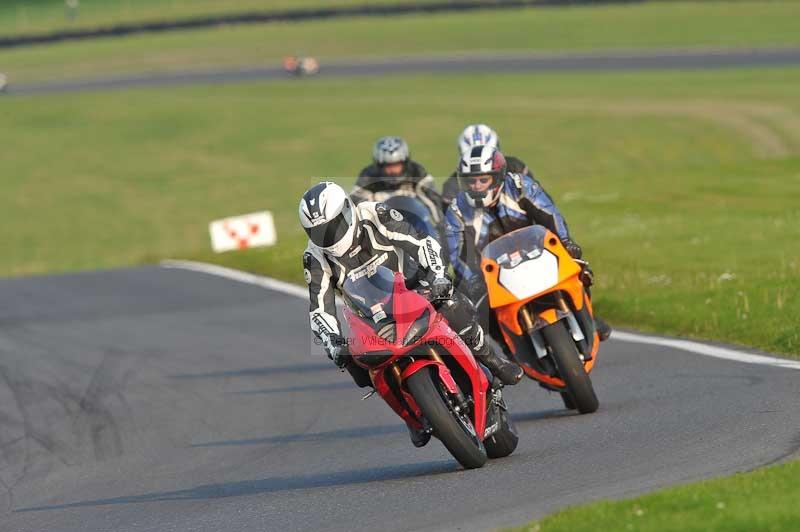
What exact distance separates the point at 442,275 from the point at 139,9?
76.2m

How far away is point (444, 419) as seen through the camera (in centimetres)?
793

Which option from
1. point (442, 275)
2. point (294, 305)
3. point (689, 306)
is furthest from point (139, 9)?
point (442, 275)

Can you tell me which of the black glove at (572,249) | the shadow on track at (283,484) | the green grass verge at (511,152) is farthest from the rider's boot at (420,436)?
the green grass verge at (511,152)

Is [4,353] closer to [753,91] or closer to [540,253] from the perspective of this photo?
[540,253]

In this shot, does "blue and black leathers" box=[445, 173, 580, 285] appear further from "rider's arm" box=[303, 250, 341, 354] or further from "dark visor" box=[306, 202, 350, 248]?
"dark visor" box=[306, 202, 350, 248]

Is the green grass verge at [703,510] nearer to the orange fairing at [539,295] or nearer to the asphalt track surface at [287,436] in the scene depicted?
the asphalt track surface at [287,436]

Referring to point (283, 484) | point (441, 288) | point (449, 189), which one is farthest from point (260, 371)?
point (441, 288)

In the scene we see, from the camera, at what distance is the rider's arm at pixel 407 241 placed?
8281mm

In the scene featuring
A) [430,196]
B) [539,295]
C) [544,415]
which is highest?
[539,295]

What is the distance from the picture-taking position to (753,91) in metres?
45.9

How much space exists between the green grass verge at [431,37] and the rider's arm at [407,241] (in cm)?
5073

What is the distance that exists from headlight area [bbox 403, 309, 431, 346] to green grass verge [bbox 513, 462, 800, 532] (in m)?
1.72

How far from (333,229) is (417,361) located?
0.89 m

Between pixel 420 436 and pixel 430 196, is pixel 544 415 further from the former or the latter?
pixel 430 196
